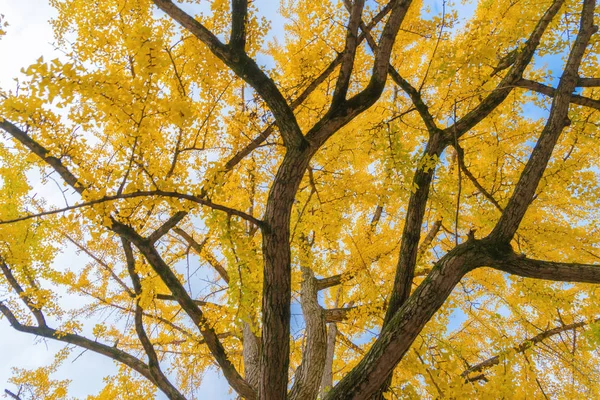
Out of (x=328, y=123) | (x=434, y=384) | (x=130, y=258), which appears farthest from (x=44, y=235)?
(x=434, y=384)

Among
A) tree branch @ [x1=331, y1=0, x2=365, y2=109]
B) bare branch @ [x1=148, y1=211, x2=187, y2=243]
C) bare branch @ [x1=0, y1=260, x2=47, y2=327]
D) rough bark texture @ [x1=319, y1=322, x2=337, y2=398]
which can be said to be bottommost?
bare branch @ [x1=0, y1=260, x2=47, y2=327]

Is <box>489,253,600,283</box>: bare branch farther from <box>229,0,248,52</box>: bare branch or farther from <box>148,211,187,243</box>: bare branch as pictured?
<box>148,211,187,243</box>: bare branch

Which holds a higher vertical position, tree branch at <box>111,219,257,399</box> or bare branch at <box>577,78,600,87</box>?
bare branch at <box>577,78,600,87</box>

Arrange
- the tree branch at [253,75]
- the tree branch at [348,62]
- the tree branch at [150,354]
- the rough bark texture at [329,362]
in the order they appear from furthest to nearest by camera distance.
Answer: the rough bark texture at [329,362], the tree branch at [150,354], the tree branch at [348,62], the tree branch at [253,75]

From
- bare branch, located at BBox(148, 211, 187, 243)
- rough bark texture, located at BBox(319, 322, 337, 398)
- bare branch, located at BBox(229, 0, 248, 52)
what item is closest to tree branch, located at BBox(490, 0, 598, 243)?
bare branch, located at BBox(229, 0, 248, 52)

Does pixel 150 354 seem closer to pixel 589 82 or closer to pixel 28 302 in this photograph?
pixel 28 302

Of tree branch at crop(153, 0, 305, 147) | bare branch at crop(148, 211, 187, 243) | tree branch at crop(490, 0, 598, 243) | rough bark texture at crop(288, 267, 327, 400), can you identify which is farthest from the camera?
rough bark texture at crop(288, 267, 327, 400)

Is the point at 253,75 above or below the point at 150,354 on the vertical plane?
above

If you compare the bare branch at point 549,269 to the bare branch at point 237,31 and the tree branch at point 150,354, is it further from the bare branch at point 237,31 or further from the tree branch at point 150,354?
the tree branch at point 150,354

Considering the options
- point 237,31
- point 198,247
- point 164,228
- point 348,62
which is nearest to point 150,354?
point 164,228

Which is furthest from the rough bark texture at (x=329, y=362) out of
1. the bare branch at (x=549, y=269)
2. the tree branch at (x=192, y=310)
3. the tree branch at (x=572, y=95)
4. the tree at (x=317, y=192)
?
the tree branch at (x=572, y=95)

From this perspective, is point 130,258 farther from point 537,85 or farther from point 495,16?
point 495,16

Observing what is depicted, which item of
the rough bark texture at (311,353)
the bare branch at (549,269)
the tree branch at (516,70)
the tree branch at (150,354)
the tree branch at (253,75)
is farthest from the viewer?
the rough bark texture at (311,353)

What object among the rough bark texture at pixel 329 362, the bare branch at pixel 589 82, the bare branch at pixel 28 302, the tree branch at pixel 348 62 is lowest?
the bare branch at pixel 28 302
